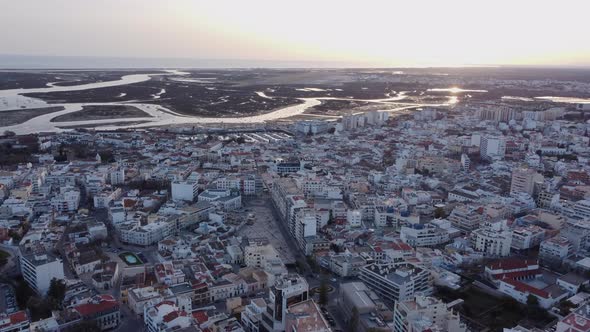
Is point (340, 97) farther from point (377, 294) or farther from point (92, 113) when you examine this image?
point (377, 294)

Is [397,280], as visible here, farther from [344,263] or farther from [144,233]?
[144,233]

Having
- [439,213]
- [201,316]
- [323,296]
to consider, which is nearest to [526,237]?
[439,213]

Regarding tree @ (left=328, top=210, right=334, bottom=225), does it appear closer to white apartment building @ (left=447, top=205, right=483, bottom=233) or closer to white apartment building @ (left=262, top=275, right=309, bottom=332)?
white apartment building @ (left=447, top=205, right=483, bottom=233)

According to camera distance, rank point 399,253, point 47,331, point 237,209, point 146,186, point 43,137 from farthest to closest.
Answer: point 43,137, point 146,186, point 237,209, point 399,253, point 47,331

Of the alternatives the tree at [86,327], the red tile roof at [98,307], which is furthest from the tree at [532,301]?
the tree at [86,327]

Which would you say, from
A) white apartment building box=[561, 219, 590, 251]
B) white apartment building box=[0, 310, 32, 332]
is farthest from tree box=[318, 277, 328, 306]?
white apartment building box=[561, 219, 590, 251]

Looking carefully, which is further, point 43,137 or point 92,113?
point 92,113

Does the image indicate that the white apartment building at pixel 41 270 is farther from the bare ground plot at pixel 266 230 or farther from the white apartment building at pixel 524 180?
the white apartment building at pixel 524 180

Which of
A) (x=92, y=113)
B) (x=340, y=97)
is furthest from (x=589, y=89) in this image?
(x=92, y=113)
